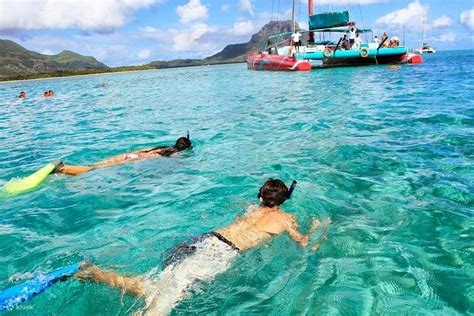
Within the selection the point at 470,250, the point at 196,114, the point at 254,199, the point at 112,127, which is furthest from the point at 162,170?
the point at 196,114

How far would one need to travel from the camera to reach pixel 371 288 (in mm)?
3311

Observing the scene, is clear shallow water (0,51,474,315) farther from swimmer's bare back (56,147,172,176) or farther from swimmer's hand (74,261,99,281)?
swimmer's bare back (56,147,172,176)

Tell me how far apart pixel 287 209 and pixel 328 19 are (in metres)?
34.5

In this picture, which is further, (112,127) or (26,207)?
(112,127)

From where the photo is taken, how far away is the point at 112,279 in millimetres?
3391

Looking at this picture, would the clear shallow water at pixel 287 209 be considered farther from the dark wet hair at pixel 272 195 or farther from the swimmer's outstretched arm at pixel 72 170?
the dark wet hair at pixel 272 195

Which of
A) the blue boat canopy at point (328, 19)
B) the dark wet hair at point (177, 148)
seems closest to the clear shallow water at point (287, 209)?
the dark wet hair at point (177, 148)

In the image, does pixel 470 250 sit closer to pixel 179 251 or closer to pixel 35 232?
pixel 179 251

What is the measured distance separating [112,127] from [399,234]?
1117 cm

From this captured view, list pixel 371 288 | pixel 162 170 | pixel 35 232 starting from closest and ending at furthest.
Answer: pixel 371 288, pixel 35 232, pixel 162 170

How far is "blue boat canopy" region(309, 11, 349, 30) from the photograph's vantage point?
35094 millimetres

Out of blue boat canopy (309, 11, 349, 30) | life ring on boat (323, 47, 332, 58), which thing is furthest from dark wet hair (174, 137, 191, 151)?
blue boat canopy (309, 11, 349, 30)

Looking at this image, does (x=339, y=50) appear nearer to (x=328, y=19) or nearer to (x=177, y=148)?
(x=328, y=19)

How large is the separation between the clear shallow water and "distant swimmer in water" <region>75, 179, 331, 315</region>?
10 centimetres
